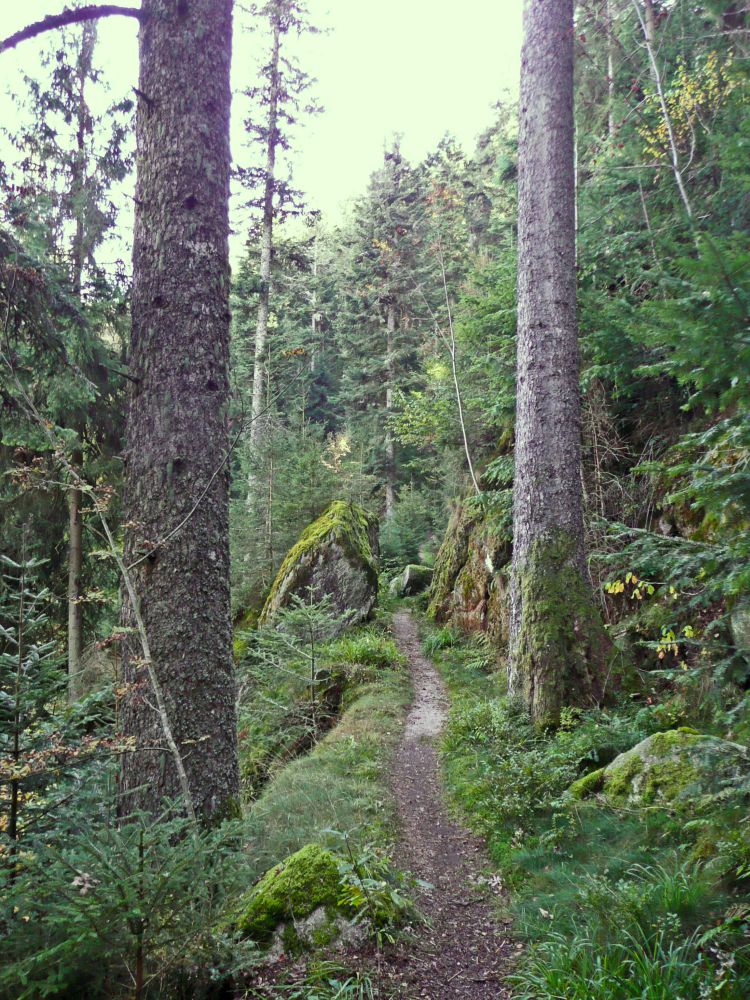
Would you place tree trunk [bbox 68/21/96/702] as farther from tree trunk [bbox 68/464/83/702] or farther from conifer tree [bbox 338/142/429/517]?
conifer tree [bbox 338/142/429/517]

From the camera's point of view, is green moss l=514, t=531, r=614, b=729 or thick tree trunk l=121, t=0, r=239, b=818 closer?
thick tree trunk l=121, t=0, r=239, b=818

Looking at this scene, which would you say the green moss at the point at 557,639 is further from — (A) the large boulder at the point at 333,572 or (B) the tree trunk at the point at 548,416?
(A) the large boulder at the point at 333,572

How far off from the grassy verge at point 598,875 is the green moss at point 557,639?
24cm

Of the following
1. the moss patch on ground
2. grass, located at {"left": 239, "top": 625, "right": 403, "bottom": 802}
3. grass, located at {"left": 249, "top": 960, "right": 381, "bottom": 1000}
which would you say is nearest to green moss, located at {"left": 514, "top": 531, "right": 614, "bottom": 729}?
the moss patch on ground

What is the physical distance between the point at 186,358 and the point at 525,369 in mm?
4141

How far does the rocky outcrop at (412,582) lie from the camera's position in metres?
18.0

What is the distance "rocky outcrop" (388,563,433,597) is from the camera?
18.0 m

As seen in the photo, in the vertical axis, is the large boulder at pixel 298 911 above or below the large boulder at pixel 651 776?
below

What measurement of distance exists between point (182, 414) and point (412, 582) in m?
15.1

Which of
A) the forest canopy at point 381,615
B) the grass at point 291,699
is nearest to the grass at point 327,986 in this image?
the forest canopy at point 381,615

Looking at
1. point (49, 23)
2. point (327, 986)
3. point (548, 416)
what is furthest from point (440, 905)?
point (49, 23)

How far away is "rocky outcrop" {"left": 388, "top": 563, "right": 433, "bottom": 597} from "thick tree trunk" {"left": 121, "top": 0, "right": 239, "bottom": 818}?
14.6m

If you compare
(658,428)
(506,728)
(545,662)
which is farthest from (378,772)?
(658,428)

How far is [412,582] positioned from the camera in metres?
18.1
